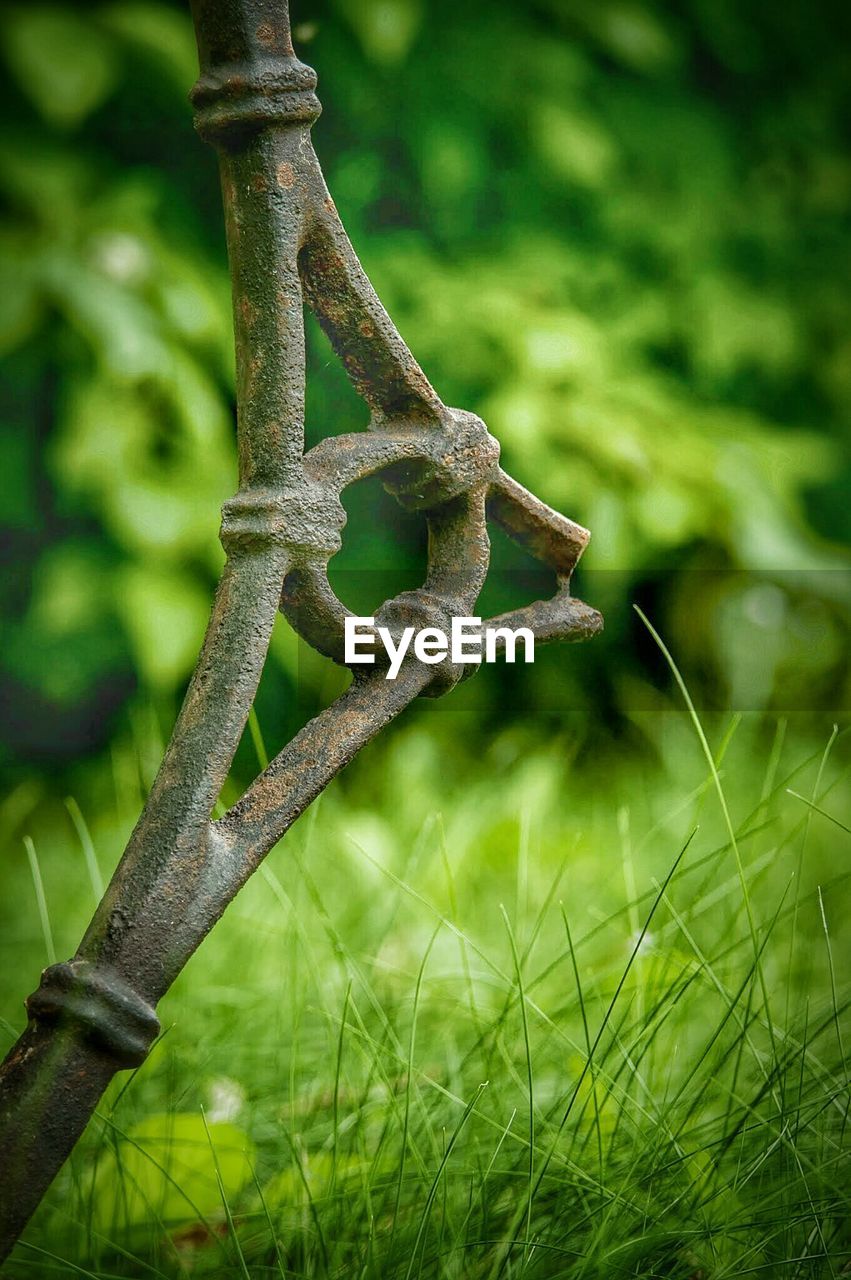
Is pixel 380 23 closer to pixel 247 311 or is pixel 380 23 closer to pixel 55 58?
pixel 55 58

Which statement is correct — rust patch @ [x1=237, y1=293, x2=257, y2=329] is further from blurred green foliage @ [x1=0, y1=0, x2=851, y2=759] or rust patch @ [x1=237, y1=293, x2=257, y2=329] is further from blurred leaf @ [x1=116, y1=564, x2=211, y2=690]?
blurred leaf @ [x1=116, y1=564, x2=211, y2=690]

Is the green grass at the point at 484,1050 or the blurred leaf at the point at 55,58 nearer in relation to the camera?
the green grass at the point at 484,1050

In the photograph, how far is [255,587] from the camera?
0.54 meters

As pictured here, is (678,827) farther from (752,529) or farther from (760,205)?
(760,205)

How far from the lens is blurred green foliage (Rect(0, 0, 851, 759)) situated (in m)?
1.14

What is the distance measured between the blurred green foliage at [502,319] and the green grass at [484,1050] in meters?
0.15

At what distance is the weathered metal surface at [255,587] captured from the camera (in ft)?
1.65

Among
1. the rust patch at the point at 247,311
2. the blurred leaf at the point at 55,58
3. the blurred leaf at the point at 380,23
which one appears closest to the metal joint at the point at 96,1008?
the rust patch at the point at 247,311

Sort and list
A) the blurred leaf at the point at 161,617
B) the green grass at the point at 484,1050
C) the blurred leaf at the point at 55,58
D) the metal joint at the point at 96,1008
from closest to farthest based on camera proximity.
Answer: the metal joint at the point at 96,1008, the green grass at the point at 484,1050, the blurred leaf at the point at 55,58, the blurred leaf at the point at 161,617

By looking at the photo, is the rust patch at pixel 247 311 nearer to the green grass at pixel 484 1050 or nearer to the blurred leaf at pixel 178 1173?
the green grass at pixel 484 1050

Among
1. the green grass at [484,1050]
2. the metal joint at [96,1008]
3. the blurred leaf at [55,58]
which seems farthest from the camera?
the blurred leaf at [55,58]

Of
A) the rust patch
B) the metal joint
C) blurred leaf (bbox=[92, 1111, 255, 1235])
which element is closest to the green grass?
blurred leaf (bbox=[92, 1111, 255, 1235])

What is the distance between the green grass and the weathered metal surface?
14 cm

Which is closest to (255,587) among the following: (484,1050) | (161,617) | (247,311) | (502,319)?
(247,311)
